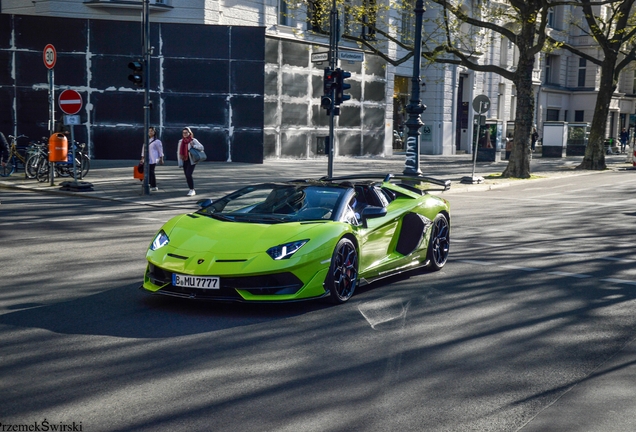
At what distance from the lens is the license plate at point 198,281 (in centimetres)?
765

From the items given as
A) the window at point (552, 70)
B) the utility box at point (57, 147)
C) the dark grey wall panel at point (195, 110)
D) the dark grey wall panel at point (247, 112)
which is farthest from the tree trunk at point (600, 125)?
the window at point (552, 70)

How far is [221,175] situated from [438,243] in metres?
17.2

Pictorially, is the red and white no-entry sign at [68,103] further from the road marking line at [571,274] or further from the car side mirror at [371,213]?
the road marking line at [571,274]

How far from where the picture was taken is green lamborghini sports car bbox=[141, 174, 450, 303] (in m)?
7.71

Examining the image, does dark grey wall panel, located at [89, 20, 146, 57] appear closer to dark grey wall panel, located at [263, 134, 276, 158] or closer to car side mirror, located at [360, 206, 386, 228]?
dark grey wall panel, located at [263, 134, 276, 158]

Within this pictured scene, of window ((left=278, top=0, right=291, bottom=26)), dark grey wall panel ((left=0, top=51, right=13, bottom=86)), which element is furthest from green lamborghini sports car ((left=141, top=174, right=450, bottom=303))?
window ((left=278, top=0, right=291, bottom=26))

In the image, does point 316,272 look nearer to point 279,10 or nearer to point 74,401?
point 74,401

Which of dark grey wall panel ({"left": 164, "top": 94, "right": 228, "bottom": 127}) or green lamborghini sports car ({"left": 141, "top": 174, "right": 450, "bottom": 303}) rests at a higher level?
dark grey wall panel ({"left": 164, "top": 94, "right": 228, "bottom": 127})

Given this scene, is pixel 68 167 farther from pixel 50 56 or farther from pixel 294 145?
pixel 294 145

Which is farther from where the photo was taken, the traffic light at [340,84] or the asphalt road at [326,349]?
the traffic light at [340,84]

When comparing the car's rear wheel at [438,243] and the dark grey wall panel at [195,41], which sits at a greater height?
A: the dark grey wall panel at [195,41]

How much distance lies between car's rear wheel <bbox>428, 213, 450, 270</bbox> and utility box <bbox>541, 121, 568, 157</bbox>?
40.5 m

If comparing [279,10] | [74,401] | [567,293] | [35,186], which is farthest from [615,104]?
[74,401]

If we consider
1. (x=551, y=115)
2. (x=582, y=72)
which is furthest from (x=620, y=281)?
(x=582, y=72)
